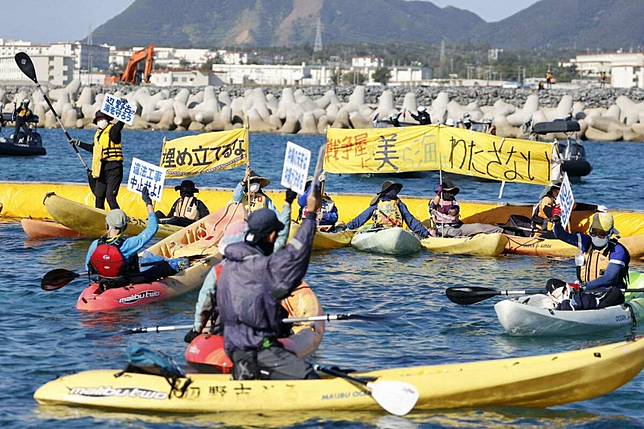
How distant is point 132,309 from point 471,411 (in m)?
5.78

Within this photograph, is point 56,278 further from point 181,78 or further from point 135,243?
point 181,78

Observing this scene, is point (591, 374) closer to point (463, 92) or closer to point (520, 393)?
point (520, 393)

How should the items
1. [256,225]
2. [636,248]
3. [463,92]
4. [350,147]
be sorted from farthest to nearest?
1. [463,92]
2. [350,147]
3. [636,248]
4. [256,225]

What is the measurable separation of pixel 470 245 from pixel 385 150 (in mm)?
2778

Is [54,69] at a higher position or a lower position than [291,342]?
higher

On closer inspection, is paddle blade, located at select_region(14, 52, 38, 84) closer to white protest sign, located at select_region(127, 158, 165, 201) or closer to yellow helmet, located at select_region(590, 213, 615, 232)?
white protest sign, located at select_region(127, 158, 165, 201)

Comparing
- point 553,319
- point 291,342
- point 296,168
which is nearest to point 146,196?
point 296,168

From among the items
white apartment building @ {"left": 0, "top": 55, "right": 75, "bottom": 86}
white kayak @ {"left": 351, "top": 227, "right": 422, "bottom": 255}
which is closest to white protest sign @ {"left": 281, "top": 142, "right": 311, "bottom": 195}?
white kayak @ {"left": 351, "top": 227, "right": 422, "bottom": 255}

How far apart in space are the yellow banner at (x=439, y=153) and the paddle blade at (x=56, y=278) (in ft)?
26.3

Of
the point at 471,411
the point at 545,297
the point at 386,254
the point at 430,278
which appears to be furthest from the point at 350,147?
the point at 471,411

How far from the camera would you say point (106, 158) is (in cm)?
2098

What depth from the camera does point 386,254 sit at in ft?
69.3

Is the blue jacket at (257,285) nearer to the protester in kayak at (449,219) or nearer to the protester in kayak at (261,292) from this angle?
the protester in kayak at (261,292)

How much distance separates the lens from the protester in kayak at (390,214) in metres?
21.6
